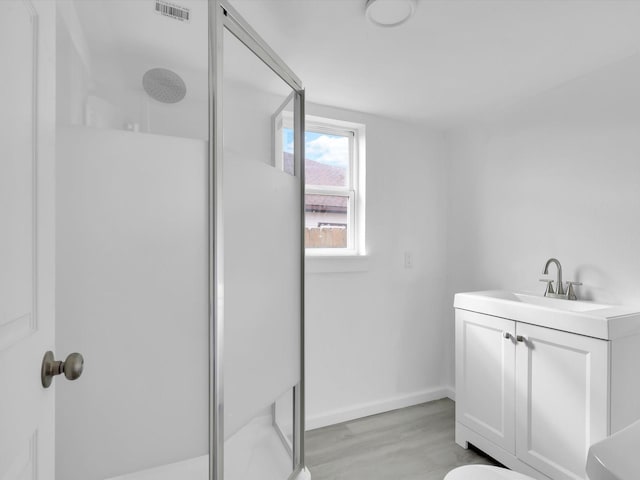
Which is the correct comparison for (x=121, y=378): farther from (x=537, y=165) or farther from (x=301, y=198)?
(x=537, y=165)

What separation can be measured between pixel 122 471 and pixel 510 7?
208cm

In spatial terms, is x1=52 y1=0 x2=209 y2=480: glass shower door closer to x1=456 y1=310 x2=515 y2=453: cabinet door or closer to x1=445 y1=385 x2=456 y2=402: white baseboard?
x1=456 y1=310 x2=515 y2=453: cabinet door

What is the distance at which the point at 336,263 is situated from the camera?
2434 millimetres

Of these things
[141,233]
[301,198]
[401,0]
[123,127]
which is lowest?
[141,233]

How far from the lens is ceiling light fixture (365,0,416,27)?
134cm

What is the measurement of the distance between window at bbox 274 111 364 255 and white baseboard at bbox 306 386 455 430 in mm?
1114

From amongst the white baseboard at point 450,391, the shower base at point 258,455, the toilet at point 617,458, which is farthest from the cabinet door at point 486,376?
the toilet at point 617,458

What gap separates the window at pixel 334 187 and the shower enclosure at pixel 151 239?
4.00 feet

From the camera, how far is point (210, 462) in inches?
40.7

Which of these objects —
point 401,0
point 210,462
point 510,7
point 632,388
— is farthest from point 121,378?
point 632,388

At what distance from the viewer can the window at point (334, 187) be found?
2.47m

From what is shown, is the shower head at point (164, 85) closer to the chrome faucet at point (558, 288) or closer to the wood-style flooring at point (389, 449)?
the wood-style flooring at point (389, 449)

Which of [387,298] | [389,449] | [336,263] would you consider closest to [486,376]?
[389,449]

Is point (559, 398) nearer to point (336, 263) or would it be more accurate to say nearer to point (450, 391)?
point (450, 391)
